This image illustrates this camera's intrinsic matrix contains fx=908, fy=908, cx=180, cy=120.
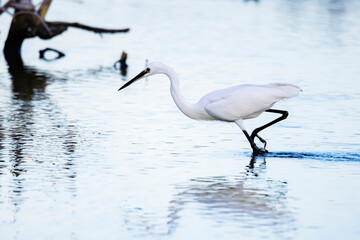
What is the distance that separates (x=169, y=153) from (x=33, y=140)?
1.86 meters

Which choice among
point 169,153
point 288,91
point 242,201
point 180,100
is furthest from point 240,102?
point 242,201

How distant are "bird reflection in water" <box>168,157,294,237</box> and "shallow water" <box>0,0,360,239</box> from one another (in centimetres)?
2

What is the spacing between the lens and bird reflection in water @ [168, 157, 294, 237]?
820cm

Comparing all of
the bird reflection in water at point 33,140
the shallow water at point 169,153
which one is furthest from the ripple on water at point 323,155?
the bird reflection in water at point 33,140

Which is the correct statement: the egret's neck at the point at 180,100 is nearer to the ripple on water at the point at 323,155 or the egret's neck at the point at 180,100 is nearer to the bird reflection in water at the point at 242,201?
the ripple on water at the point at 323,155

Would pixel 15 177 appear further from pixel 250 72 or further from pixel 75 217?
pixel 250 72

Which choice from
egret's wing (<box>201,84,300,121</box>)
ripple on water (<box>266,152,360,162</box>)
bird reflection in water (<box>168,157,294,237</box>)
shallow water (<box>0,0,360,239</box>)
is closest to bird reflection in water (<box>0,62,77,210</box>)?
shallow water (<box>0,0,360,239</box>)

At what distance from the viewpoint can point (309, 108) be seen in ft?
48.9

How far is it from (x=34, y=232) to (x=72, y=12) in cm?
2565

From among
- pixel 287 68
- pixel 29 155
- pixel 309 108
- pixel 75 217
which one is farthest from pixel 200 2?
pixel 75 217

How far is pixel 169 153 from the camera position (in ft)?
36.5

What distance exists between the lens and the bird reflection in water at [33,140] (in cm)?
986

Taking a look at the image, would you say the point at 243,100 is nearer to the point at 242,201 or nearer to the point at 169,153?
the point at 169,153

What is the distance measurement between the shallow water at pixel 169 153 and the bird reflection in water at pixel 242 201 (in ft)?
0.06
